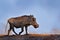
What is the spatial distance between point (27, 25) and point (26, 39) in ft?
12.8

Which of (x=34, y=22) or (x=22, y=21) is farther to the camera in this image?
(x=34, y=22)

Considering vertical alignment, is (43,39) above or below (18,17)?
below

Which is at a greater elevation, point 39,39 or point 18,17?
point 18,17

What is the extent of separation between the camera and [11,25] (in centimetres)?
2575

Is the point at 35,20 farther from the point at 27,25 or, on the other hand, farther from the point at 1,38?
the point at 1,38

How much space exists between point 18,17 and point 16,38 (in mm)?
3757

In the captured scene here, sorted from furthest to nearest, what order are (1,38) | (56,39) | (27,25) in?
(27,25), (1,38), (56,39)

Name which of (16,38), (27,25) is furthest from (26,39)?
(27,25)

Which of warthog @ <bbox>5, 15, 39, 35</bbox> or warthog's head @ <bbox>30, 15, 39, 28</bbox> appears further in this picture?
warthog's head @ <bbox>30, 15, 39, 28</bbox>

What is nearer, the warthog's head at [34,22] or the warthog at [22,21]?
the warthog at [22,21]

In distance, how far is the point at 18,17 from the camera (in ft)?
83.6

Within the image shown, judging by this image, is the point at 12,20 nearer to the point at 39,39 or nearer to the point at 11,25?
the point at 11,25

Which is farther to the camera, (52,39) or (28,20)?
(28,20)

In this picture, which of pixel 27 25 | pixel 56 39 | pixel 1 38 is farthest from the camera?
pixel 27 25
